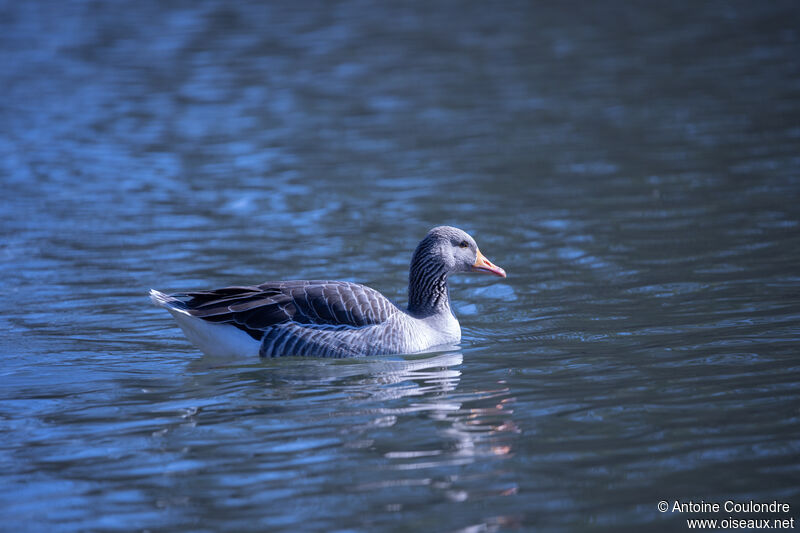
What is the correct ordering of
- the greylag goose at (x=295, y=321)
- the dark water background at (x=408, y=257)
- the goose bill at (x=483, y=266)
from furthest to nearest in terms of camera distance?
the goose bill at (x=483, y=266) < the greylag goose at (x=295, y=321) < the dark water background at (x=408, y=257)

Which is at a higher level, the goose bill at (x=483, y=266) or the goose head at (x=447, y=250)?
the goose head at (x=447, y=250)

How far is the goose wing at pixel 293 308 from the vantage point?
1078 centimetres

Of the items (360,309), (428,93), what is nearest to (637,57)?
(428,93)

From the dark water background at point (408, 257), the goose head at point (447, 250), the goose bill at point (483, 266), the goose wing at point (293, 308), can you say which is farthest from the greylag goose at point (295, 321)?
the goose bill at point (483, 266)

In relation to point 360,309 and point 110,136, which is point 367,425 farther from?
point 110,136

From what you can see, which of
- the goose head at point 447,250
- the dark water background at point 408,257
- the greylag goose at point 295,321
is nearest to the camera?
the dark water background at point 408,257

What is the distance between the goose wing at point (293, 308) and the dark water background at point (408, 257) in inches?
17.9

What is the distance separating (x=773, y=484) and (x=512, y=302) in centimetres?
578

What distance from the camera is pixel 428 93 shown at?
24.5 metres

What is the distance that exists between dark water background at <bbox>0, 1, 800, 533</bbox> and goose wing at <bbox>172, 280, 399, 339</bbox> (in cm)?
46

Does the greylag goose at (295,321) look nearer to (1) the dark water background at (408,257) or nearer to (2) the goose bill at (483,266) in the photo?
(1) the dark water background at (408,257)

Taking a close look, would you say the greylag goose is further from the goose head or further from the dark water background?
the goose head

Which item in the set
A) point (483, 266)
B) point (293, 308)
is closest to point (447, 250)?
point (483, 266)

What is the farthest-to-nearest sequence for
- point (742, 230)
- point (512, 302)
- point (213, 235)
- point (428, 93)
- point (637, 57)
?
point (637, 57), point (428, 93), point (213, 235), point (742, 230), point (512, 302)
